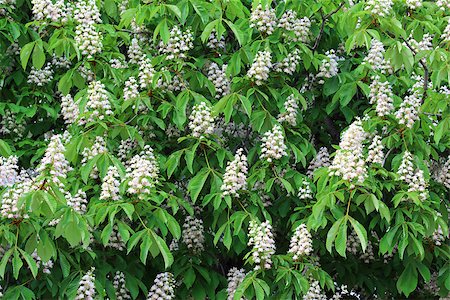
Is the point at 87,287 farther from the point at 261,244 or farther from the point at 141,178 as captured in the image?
the point at 261,244

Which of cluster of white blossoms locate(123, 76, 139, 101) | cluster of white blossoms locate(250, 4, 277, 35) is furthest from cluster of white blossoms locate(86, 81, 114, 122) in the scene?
cluster of white blossoms locate(250, 4, 277, 35)

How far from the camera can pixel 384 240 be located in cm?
587

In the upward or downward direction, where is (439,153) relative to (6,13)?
downward

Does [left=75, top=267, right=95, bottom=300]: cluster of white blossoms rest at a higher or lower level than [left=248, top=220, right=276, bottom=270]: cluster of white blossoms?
lower

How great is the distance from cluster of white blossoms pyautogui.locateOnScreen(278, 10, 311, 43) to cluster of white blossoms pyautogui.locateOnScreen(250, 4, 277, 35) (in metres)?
0.07

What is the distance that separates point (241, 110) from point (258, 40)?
1.61ft

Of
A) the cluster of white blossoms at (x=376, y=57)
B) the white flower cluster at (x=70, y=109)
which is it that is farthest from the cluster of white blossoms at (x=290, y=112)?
the white flower cluster at (x=70, y=109)

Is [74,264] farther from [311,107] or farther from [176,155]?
[311,107]

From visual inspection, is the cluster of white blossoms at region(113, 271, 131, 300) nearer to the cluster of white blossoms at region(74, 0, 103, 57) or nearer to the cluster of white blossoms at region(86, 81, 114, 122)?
the cluster of white blossoms at region(86, 81, 114, 122)

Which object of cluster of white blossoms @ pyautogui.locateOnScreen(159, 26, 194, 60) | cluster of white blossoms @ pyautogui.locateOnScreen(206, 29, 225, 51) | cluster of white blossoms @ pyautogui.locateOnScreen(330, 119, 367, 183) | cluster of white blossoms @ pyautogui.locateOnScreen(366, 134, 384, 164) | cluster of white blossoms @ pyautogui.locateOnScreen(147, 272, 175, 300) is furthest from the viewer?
cluster of white blossoms @ pyautogui.locateOnScreen(206, 29, 225, 51)

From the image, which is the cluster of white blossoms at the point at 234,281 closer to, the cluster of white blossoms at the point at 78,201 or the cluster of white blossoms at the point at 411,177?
the cluster of white blossoms at the point at 78,201

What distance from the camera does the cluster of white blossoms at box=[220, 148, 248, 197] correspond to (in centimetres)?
584

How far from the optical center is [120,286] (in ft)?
20.1

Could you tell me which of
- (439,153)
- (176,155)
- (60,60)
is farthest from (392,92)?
(60,60)
